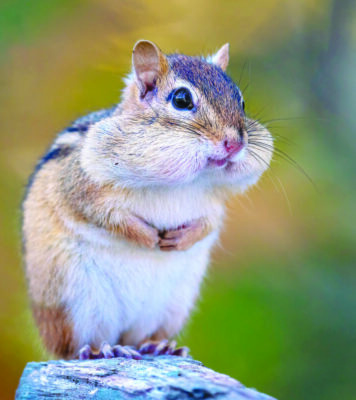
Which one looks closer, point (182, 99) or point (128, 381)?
point (128, 381)

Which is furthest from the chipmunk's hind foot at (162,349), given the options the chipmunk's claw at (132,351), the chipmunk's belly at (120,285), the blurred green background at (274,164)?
the blurred green background at (274,164)

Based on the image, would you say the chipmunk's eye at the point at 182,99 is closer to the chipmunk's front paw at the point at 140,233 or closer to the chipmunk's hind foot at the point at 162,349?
the chipmunk's front paw at the point at 140,233

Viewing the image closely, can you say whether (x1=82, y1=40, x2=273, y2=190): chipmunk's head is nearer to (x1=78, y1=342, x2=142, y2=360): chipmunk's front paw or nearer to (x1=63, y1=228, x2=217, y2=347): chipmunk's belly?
(x1=63, y1=228, x2=217, y2=347): chipmunk's belly

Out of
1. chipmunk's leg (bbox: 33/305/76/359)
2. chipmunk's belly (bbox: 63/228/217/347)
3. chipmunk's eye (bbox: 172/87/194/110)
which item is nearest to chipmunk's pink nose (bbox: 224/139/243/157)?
chipmunk's eye (bbox: 172/87/194/110)

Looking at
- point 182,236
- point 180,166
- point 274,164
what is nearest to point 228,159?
point 180,166

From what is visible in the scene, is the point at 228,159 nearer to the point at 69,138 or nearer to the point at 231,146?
the point at 231,146

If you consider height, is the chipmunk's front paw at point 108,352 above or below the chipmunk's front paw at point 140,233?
below

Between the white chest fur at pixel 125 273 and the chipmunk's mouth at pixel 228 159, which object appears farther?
the white chest fur at pixel 125 273

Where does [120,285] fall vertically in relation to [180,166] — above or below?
below

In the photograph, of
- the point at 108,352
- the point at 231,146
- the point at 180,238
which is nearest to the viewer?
the point at 231,146
